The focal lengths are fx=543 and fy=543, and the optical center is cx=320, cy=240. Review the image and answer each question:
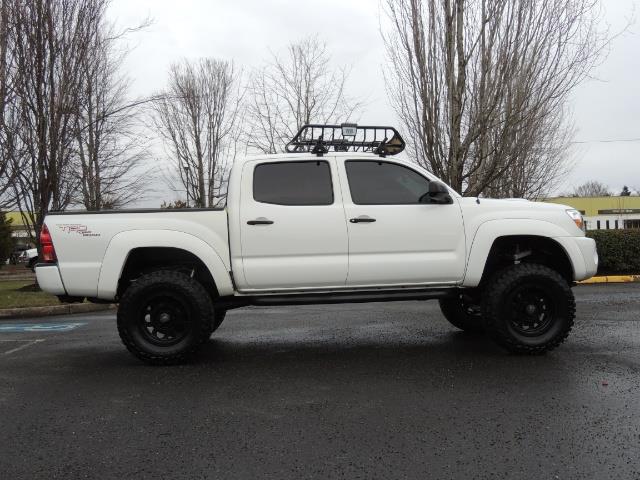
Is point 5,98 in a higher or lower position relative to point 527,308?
higher

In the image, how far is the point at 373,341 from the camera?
6.17 meters

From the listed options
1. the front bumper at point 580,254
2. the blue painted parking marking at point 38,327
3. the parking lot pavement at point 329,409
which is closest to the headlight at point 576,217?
the front bumper at point 580,254

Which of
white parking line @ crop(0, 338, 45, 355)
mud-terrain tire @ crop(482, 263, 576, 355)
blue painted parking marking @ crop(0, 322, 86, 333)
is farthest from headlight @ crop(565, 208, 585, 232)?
blue painted parking marking @ crop(0, 322, 86, 333)

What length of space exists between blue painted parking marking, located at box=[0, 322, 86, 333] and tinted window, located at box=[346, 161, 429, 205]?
4.85m

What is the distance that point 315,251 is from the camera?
5129 mm

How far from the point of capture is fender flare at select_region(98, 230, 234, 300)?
5.05 meters

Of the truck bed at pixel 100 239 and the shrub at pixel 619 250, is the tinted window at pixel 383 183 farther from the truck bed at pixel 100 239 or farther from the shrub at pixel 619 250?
the shrub at pixel 619 250

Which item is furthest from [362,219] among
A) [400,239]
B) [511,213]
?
[511,213]

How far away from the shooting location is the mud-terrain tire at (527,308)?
5.15 metres

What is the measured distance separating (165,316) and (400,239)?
235 centimetres

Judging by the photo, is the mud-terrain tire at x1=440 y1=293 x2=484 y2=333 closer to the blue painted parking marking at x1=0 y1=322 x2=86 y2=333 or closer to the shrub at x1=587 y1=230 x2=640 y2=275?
the blue painted parking marking at x1=0 y1=322 x2=86 y2=333

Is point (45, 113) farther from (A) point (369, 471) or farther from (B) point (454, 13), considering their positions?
(A) point (369, 471)

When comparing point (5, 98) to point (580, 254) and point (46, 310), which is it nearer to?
point (46, 310)

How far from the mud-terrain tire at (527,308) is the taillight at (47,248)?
4073 millimetres
